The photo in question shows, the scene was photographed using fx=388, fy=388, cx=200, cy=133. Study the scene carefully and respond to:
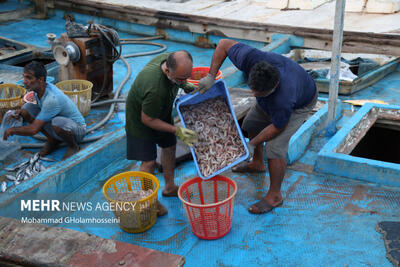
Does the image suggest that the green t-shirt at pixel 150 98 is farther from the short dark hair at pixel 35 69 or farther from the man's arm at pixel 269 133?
the short dark hair at pixel 35 69

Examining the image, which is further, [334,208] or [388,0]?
[388,0]

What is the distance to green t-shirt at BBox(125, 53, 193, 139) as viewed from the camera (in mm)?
2928

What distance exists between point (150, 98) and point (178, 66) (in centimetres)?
32

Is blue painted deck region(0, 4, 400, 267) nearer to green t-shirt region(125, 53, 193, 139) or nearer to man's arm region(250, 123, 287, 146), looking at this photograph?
man's arm region(250, 123, 287, 146)

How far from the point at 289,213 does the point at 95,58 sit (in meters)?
3.79

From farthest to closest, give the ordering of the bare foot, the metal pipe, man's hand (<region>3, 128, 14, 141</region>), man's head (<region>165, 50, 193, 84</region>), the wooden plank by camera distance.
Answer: the wooden plank, the bare foot, man's hand (<region>3, 128, 14, 141</region>), the metal pipe, man's head (<region>165, 50, 193, 84</region>)

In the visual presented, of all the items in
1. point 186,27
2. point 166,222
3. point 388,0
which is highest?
point 388,0

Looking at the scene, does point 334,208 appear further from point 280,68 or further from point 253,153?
point 280,68

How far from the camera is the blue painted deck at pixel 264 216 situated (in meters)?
2.98

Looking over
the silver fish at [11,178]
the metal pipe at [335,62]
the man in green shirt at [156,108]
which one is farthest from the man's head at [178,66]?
the silver fish at [11,178]

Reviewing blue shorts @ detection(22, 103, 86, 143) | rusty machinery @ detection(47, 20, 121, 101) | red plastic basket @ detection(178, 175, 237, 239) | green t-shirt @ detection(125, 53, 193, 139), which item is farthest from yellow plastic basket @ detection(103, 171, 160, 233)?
rusty machinery @ detection(47, 20, 121, 101)

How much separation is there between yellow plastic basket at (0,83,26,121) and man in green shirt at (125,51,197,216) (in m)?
2.50

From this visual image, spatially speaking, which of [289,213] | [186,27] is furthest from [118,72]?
[289,213]

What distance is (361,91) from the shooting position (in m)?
A: 6.42
